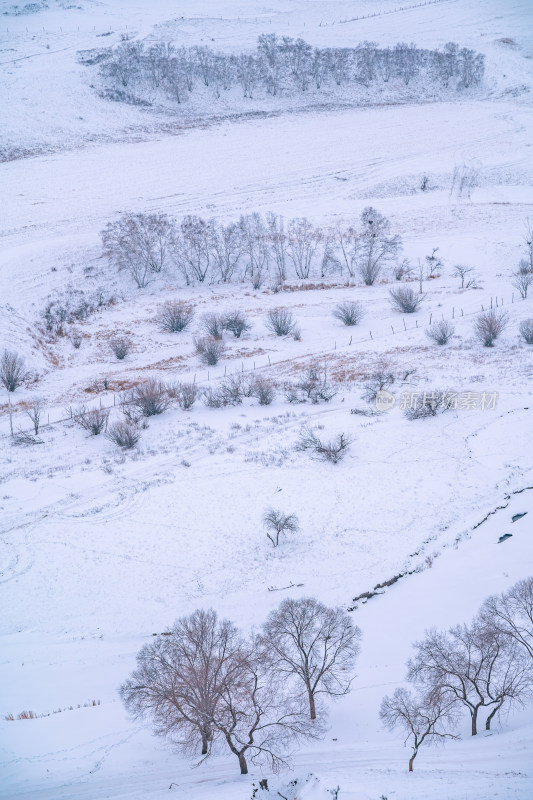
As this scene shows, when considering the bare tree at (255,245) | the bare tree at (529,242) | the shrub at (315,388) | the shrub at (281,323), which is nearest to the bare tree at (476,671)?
the shrub at (315,388)

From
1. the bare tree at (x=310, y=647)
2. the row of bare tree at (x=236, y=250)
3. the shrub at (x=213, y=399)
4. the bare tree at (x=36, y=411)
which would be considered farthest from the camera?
A: the row of bare tree at (x=236, y=250)

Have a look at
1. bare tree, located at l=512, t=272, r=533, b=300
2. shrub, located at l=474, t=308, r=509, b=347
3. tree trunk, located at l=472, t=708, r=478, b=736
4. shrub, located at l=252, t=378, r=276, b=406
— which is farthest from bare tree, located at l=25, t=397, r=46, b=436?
bare tree, located at l=512, t=272, r=533, b=300

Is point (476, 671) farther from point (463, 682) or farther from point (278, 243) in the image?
point (278, 243)

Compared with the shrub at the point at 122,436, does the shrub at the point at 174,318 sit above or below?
above

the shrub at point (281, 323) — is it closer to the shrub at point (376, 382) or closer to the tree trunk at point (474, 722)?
the shrub at point (376, 382)

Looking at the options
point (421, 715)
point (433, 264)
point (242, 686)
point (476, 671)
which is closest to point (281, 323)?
point (433, 264)

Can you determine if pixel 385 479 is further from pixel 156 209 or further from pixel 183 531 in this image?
pixel 156 209
